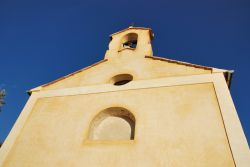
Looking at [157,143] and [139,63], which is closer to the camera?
[157,143]

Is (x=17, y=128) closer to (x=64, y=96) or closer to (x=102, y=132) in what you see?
(x=64, y=96)

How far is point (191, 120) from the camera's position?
5453 millimetres

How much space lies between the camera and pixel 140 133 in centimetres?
562

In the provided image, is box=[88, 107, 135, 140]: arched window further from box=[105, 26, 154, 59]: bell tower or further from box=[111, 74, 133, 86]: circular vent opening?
box=[105, 26, 154, 59]: bell tower

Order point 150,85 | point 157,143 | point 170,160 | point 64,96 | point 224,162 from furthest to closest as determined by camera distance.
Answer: point 64,96 → point 150,85 → point 157,143 → point 170,160 → point 224,162

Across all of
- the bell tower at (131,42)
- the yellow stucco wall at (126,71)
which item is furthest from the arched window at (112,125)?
the bell tower at (131,42)

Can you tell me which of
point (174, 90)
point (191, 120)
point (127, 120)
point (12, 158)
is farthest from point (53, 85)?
point (191, 120)

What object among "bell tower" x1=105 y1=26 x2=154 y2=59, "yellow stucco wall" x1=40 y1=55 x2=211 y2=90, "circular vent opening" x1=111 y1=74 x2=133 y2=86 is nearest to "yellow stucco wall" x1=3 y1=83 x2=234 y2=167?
"yellow stucco wall" x1=40 y1=55 x2=211 y2=90

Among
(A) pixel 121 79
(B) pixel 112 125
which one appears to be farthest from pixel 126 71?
(B) pixel 112 125

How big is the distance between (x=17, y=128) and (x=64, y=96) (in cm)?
188

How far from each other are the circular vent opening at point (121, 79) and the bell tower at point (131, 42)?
45.2 inches

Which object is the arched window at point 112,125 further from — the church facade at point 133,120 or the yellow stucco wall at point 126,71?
the yellow stucco wall at point 126,71

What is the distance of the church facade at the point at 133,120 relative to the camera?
4.93 metres

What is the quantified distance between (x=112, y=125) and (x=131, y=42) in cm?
503
